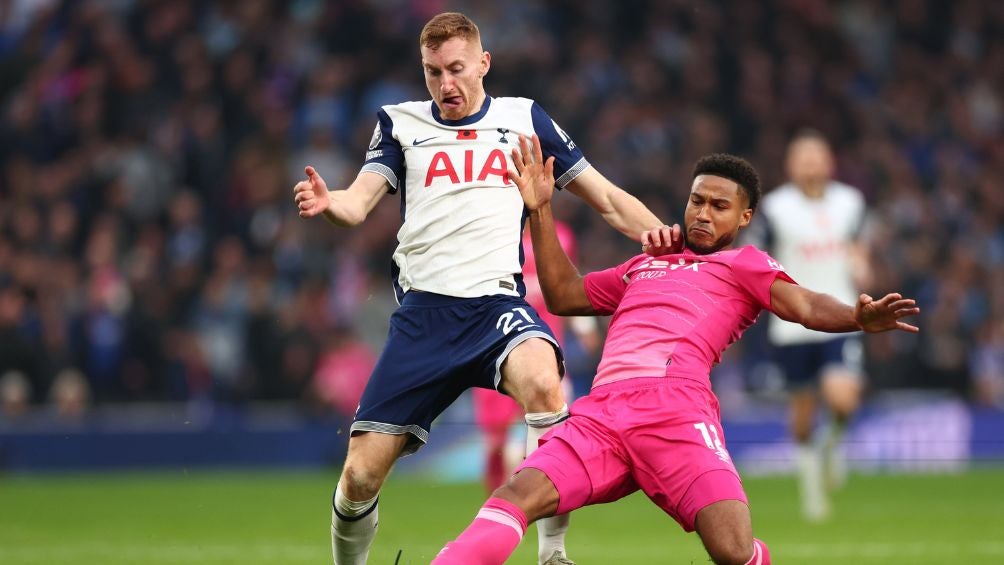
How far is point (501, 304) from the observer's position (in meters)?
7.13

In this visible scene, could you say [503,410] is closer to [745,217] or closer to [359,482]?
[359,482]

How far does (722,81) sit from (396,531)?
10.7 meters

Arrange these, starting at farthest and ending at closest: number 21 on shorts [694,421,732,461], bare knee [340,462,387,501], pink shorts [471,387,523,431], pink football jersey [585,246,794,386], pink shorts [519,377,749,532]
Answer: pink shorts [471,387,523,431] < bare knee [340,462,387,501] < pink football jersey [585,246,794,386] < number 21 on shorts [694,421,732,461] < pink shorts [519,377,749,532]

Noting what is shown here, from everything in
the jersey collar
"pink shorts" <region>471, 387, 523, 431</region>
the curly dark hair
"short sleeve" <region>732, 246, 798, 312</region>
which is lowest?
"pink shorts" <region>471, 387, 523, 431</region>

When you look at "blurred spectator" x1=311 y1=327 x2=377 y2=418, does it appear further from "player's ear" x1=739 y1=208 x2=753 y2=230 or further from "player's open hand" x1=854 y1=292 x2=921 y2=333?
"player's open hand" x1=854 y1=292 x2=921 y2=333

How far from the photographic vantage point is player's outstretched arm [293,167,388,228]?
6.63m

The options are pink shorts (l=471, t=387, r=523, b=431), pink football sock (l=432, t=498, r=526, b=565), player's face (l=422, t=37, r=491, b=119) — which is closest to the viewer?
pink football sock (l=432, t=498, r=526, b=565)

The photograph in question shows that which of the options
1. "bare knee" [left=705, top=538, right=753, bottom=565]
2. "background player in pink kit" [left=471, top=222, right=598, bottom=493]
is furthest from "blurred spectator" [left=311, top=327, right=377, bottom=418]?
"bare knee" [left=705, top=538, right=753, bottom=565]

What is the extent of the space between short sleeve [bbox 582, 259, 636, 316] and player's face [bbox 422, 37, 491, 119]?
105cm

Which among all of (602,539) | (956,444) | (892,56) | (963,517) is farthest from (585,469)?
(892,56)

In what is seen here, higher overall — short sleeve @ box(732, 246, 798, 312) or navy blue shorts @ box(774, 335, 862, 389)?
short sleeve @ box(732, 246, 798, 312)

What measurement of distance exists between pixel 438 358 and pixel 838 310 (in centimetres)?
186

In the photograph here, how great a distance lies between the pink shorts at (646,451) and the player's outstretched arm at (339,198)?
1401 millimetres

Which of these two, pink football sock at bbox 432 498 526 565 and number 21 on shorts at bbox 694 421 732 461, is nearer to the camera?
pink football sock at bbox 432 498 526 565
